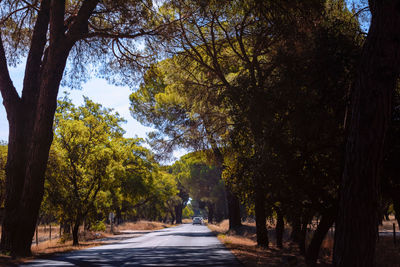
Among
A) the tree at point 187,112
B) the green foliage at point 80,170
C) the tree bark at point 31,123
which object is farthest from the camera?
the green foliage at point 80,170

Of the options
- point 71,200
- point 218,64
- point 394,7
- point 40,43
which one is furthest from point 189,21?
point 71,200

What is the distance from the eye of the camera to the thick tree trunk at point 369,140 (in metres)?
7.09

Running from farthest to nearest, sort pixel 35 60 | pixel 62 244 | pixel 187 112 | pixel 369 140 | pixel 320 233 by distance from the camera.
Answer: pixel 62 244 < pixel 187 112 < pixel 35 60 < pixel 320 233 < pixel 369 140

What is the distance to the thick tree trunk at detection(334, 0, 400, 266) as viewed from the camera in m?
7.09

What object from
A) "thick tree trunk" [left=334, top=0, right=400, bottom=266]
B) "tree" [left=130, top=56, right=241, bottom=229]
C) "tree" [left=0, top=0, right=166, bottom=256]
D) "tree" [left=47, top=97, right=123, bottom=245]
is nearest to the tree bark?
"tree" [left=0, top=0, right=166, bottom=256]

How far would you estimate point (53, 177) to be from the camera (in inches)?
872

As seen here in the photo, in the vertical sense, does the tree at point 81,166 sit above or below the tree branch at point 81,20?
below

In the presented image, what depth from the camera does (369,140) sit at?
7.08 metres

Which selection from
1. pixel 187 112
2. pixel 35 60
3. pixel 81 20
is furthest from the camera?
pixel 187 112

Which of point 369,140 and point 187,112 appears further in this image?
point 187,112

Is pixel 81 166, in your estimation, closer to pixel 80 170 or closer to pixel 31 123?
pixel 80 170

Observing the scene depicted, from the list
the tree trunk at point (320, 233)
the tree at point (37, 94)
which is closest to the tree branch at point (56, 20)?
the tree at point (37, 94)

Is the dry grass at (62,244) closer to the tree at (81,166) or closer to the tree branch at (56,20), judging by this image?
the tree at (81,166)

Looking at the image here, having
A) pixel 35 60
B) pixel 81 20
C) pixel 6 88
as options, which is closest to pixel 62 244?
pixel 6 88
